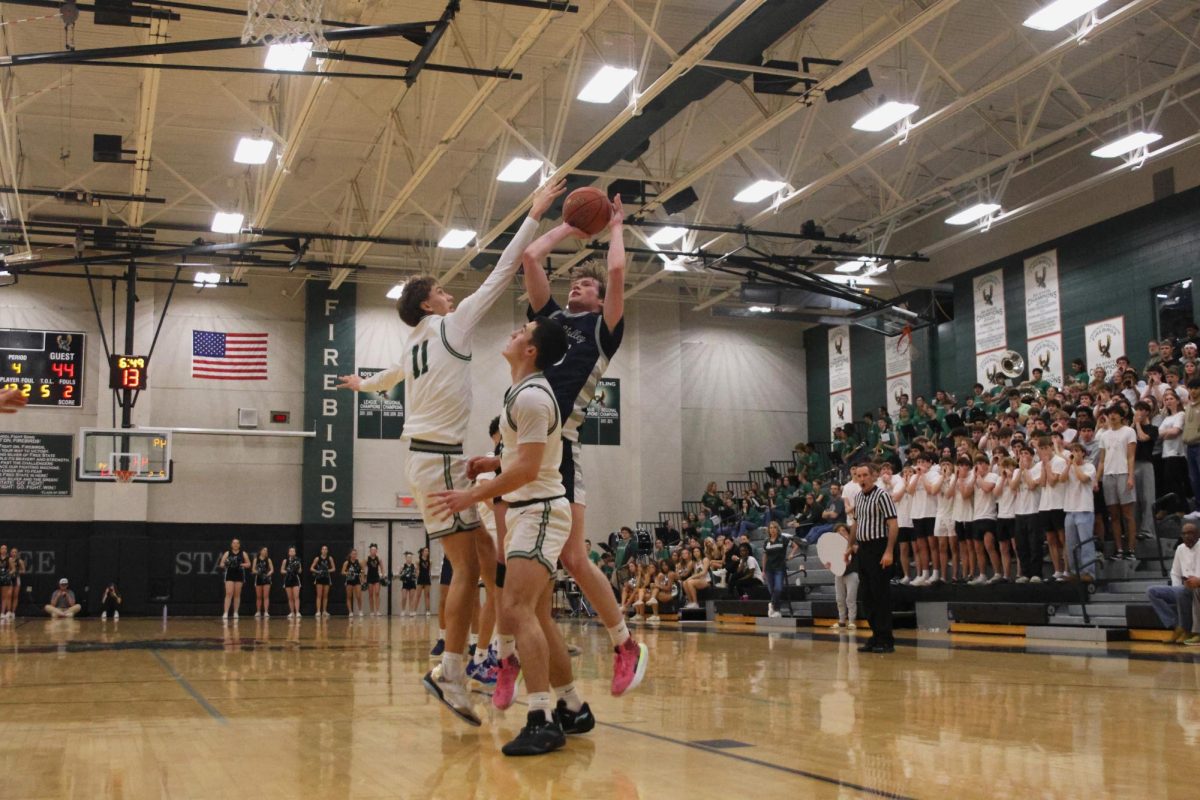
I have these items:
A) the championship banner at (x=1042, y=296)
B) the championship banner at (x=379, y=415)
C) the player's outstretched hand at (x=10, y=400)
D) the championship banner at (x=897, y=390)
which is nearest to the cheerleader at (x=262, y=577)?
the championship banner at (x=379, y=415)

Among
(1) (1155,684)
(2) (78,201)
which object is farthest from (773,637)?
(2) (78,201)

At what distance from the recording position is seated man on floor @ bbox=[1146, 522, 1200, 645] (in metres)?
10.6

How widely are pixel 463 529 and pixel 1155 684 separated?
4.14 meters

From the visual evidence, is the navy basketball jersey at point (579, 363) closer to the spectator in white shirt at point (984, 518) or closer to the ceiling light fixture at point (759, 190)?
the spectator in white shirt at point (984, 518)

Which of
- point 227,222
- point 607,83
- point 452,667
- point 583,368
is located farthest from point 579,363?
point 227,222

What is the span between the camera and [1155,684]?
661 centimetres

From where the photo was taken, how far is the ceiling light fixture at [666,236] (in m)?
23.7

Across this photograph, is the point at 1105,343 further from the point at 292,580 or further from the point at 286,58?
the point at 292,580

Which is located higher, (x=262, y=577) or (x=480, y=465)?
(x=480, y=465)

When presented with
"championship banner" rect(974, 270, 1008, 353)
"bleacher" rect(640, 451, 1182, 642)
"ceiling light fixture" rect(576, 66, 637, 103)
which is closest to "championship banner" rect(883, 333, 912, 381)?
"championship banner" rect(974, 270, 1008, 353)

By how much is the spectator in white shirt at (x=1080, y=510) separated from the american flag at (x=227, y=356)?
20617mm

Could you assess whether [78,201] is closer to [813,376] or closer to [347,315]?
[347,315]

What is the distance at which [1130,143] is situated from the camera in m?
18.2

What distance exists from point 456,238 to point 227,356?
8227 mm
